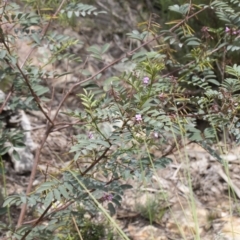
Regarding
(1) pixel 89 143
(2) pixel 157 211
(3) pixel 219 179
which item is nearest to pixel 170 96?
(1) pixel 89 143

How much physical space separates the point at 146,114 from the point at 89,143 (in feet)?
0.61

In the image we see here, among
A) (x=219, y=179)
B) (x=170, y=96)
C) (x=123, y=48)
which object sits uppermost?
(x=170, y=96)

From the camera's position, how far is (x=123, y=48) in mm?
3918

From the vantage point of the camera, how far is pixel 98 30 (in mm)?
4008

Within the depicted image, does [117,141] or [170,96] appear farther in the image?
[170,96]

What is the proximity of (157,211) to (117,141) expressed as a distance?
1.00 metres

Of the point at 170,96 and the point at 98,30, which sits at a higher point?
the point at 170,96

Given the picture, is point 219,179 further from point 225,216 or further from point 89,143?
point 89,143

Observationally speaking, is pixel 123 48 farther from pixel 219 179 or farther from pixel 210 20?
pixel 219 179

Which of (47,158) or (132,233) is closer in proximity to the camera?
(132,233)

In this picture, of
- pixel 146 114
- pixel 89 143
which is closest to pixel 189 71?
pixel 146 114

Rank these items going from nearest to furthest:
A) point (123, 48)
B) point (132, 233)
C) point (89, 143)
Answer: point (89, 143) → point (132, 233) → point (123, 48)

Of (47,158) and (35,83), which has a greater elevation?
(35,83)

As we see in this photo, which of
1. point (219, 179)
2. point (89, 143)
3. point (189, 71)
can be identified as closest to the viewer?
point (89, 143)
